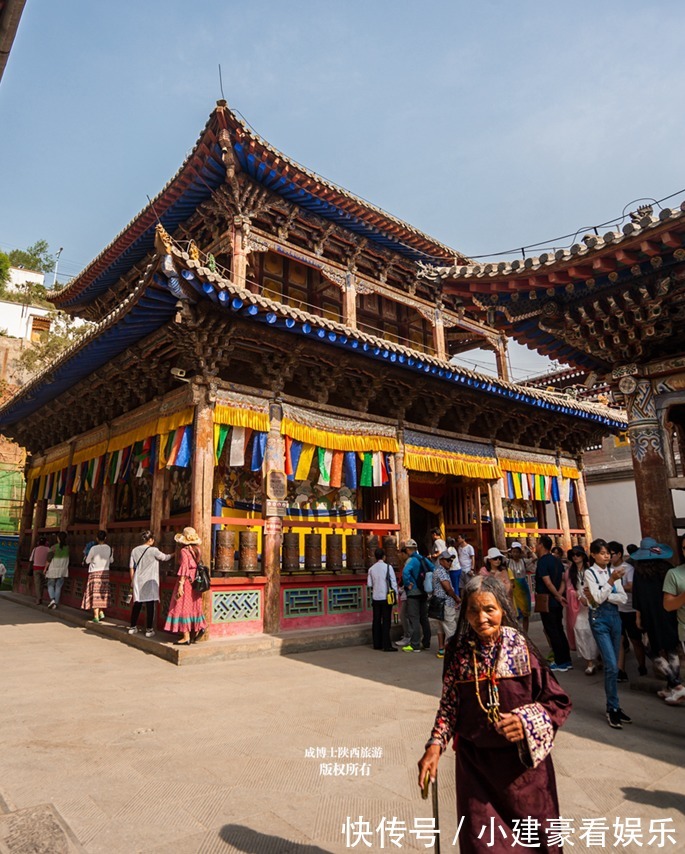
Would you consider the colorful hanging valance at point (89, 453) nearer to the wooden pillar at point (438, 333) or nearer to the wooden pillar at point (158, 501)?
the wooden pillar at point (158, 501)

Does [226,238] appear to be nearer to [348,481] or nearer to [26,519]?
[348,481]

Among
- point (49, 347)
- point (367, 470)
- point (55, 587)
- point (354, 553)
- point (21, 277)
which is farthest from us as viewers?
point (21, 277)

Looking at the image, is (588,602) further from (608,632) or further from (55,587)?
(55,587)

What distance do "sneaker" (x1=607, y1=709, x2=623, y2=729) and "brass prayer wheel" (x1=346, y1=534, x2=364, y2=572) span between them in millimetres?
5999

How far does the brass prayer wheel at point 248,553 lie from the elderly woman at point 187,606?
0.89 meters

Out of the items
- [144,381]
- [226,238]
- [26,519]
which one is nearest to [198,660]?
[144,381]

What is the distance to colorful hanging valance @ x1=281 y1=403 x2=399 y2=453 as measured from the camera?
10109 mm

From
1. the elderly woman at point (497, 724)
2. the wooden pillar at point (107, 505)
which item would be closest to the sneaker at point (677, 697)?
the elderly woman at point (497, 724)

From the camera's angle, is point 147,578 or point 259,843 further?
point 147,578

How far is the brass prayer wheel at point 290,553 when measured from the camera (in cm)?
951

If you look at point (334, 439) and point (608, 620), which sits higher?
point (334, 439)

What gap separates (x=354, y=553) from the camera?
1064cm

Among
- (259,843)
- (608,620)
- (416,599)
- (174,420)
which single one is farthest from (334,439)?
(259,843)

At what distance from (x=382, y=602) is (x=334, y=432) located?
3451 mm
